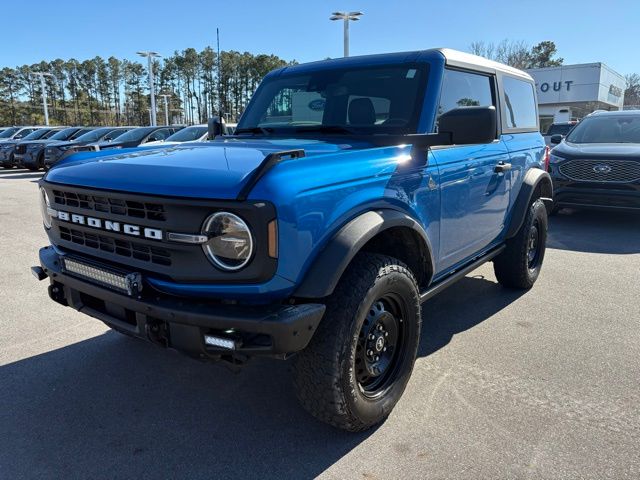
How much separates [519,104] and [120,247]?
3813 mm

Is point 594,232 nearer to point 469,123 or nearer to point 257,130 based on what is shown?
point 469,123

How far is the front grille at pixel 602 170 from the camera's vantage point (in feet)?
25.2

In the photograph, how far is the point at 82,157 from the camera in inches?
121

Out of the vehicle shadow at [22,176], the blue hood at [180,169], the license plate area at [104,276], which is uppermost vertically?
the blue hood at [180,169]

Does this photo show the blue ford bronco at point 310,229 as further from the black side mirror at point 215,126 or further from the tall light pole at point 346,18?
the tall light pole at point 346,18

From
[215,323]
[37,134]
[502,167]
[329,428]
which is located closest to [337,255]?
[215,323]

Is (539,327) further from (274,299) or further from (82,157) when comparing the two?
(82,157)

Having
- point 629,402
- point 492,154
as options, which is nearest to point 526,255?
point 492,154

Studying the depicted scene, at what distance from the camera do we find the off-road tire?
15.1 feet

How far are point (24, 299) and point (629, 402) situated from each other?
4.87m

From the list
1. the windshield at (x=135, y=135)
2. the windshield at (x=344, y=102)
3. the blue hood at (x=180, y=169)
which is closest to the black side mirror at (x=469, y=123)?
the windshield at (x=344, y=102)

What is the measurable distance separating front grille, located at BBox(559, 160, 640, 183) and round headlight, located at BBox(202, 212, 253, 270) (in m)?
7.61

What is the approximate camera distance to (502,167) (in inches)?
154

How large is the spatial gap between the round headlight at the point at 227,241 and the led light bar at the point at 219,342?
30cm
